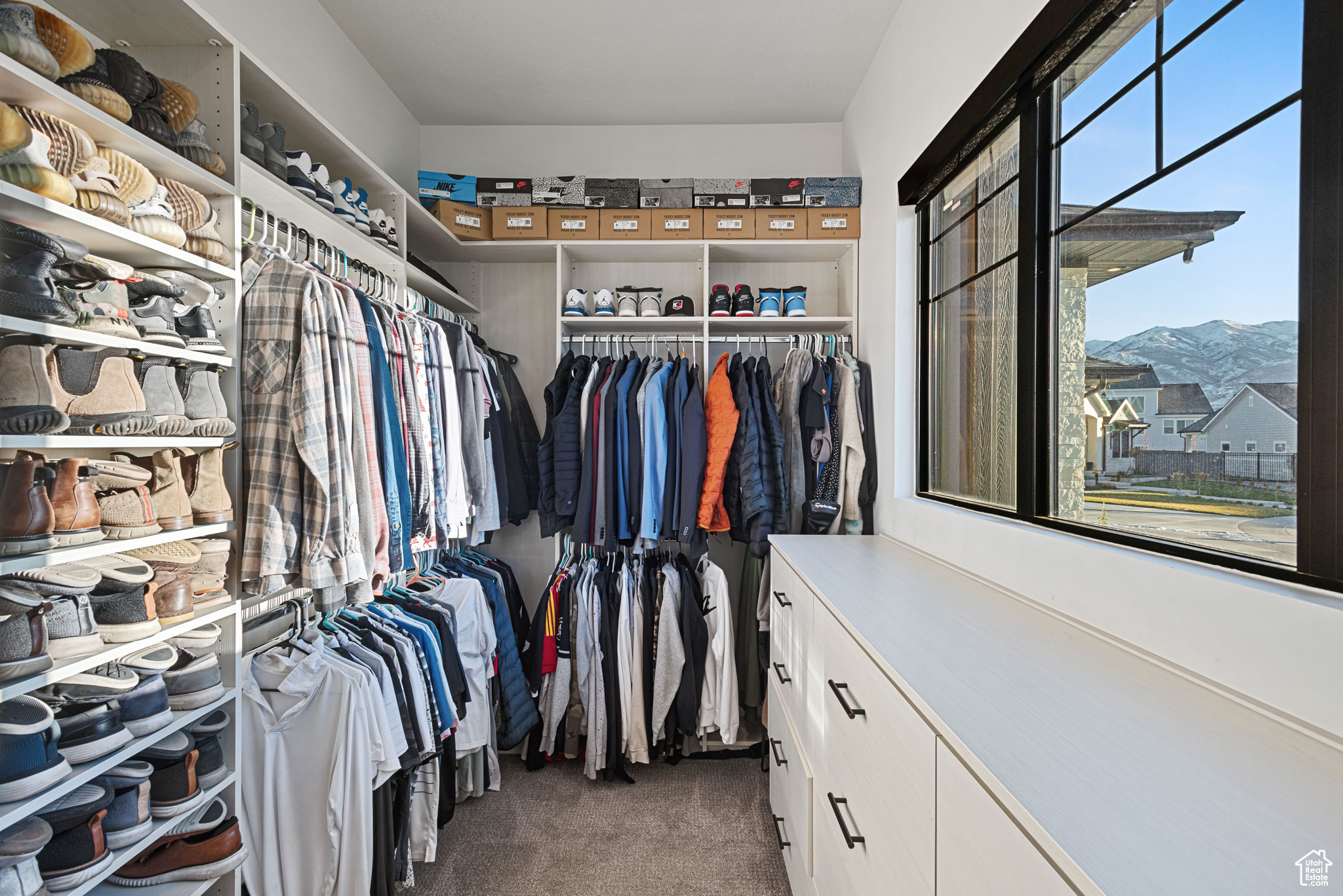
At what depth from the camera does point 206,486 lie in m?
1.22

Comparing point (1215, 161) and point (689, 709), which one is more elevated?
point (1215, 161)

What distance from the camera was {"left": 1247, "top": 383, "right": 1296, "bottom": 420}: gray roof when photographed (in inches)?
31.5

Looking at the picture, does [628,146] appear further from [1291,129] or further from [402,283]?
[1291,129]

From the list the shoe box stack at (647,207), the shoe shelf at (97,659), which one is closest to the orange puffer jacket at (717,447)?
the shoe box stack at (647,207)

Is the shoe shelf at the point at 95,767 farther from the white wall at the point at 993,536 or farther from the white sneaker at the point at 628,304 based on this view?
the white sneaker at the point at 628,304

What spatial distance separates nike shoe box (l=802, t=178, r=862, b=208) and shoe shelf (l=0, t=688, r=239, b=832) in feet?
8.41

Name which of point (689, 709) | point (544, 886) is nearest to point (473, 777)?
point (544, 886)

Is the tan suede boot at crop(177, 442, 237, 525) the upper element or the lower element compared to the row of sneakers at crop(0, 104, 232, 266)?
lower

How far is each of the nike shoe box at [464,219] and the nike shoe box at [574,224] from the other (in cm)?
28

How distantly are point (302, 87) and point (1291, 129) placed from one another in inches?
97.1

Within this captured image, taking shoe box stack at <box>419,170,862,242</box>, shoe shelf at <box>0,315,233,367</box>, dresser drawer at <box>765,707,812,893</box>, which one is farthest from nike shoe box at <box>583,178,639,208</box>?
dresser drawer at <box>765,707,812,893</box>

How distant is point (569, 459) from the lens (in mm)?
2426

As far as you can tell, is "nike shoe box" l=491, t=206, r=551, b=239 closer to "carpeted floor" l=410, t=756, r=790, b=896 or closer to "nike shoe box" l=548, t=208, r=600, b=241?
"nike shoe box" l=548, t=208, r=600, b=241

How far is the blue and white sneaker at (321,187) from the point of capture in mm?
1613
